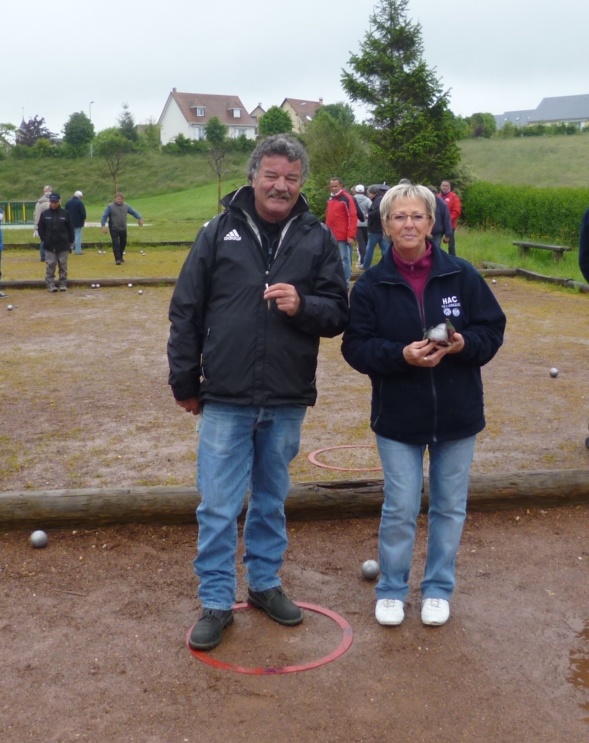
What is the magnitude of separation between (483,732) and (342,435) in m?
4.33

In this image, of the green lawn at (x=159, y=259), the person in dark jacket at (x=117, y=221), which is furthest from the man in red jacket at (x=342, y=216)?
the person in dark jacket at (x=117, y=221)

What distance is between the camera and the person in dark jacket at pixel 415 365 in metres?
3.96

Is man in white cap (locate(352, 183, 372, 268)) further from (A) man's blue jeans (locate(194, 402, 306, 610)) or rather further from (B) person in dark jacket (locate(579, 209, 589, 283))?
(A) man's blue jeans (locate(194, 402, 306, 610))

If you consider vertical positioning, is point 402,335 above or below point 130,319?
above

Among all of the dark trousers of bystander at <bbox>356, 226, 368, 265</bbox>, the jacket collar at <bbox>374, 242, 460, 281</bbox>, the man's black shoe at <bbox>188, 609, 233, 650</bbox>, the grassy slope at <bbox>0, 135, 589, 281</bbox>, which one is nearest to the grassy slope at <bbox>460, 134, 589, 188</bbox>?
the grassy slope at <bbox>0, 135, 589, 281</bbox>

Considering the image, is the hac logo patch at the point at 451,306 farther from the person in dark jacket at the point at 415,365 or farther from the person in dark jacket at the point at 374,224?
the person in dark jacket at the point at 374,224

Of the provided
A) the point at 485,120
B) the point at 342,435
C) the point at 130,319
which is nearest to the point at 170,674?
the point at 342,435

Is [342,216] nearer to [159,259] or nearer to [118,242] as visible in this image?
[118,242]

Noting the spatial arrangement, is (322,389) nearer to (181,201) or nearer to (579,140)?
(181,201)

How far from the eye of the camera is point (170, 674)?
3.73 metres

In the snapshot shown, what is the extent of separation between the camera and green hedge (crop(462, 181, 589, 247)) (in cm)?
2672

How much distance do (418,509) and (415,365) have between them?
712 millimetres

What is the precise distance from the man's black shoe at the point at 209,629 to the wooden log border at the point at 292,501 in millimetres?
1309

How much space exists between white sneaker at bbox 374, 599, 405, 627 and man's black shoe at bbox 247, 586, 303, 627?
37cm
